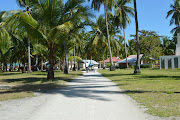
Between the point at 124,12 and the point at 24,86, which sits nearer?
the point at 24,86

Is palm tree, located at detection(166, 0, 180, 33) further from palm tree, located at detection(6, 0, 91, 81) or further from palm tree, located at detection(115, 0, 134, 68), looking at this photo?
palm tree, located at detection(6, 0, 91, 81)

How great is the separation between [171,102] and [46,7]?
37.4ft

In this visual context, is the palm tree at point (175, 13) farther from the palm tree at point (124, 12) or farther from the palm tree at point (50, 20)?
the palm tree at point (50, 20)

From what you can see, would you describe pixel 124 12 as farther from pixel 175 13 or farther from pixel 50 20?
pixel 50 20

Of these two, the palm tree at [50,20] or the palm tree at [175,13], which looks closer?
the palm tree at [50,20]

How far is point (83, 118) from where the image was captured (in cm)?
475

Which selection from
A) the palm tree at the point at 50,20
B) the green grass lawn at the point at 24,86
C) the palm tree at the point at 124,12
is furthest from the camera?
the palm tree at the point at 124,12

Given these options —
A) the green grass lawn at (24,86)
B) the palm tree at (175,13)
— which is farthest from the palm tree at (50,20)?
the palm tree at (175,13)

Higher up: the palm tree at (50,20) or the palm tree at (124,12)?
the palm tree at (124,12)

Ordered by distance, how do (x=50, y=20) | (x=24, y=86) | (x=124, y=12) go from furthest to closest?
(x=124, y=12), (x=50, y=20), (x=24, y=86)

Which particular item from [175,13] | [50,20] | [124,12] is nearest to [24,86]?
Result: [50,20]

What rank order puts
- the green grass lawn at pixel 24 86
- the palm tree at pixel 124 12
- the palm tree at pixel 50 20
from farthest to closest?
the palm tree at pixel 124 12
the palm tree at pixel 50 20
the green grass lawn at pixel 24 86

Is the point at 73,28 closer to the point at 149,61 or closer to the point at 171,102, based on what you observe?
the point at 171,102

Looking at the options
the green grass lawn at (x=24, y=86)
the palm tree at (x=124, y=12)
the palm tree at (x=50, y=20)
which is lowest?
the green grass lawn at (x=24, y=86)
